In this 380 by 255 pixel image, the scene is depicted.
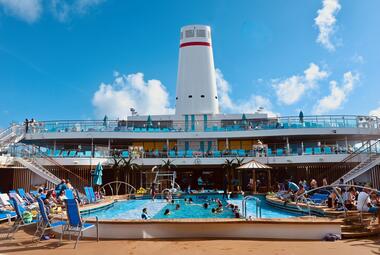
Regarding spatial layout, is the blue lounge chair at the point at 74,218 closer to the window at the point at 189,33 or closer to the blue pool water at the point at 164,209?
the blue pool water at the point at 164,209

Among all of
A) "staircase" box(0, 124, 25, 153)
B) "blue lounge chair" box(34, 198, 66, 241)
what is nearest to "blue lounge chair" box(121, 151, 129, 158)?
"staircase" box(0, 124, 25, 153)

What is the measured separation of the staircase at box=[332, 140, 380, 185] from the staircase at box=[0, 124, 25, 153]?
18.3m

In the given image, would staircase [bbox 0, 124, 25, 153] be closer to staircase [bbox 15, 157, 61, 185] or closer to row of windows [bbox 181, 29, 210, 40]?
staircase [bbox 15, 157, 61, 185]

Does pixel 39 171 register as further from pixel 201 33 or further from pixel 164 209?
pixel 201 33

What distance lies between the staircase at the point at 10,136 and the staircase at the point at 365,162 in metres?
18.3

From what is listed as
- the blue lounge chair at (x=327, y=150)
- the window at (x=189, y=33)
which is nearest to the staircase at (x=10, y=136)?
the window at (x=189, y=33)

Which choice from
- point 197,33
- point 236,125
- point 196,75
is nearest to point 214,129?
point 236,125

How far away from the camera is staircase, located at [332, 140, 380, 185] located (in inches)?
669

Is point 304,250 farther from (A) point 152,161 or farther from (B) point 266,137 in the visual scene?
(B) point 266,137

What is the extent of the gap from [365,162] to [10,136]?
68.6 ft

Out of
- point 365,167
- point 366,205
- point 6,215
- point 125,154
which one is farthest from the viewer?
point 125,154

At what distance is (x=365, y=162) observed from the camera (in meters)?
17.5

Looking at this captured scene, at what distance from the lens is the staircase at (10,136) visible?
1876 centimetres

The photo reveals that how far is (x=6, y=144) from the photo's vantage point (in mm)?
18922
